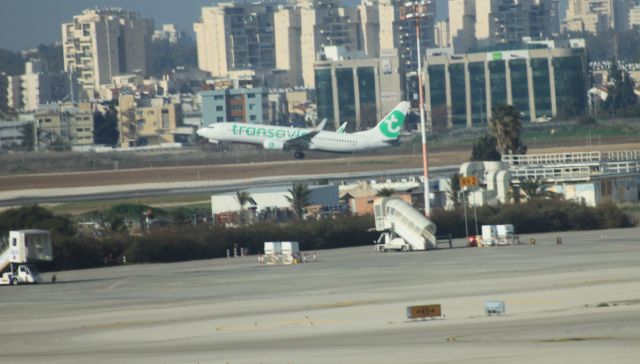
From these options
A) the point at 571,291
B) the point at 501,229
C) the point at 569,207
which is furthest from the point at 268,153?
the point at 571,291

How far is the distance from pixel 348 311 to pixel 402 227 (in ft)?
120

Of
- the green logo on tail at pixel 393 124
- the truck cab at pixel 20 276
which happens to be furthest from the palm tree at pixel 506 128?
the truck cab at pixel 20 276

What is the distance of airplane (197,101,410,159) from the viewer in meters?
156

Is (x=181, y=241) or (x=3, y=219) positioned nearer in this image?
(x=181, y=241)

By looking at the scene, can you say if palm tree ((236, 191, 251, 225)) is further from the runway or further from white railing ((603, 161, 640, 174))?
the runway

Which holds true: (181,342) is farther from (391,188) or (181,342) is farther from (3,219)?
(391,188)

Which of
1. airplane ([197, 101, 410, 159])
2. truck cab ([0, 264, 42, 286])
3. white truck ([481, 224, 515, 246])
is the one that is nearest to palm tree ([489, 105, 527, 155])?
airplane ([197, 101, 410, 159])

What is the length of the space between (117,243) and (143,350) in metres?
48.7

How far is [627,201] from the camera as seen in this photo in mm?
121250

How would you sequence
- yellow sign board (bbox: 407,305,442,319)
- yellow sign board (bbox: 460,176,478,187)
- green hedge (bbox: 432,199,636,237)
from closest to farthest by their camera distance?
yellow sign board (bbox: 407,305,442,319), green hedge (bbox: 432,199,636,237), yellow sign board (bbox: 460,176,478,187)

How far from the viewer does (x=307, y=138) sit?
518 feet

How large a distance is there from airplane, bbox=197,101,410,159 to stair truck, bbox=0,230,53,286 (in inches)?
2984

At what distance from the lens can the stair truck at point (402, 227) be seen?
9075 cm

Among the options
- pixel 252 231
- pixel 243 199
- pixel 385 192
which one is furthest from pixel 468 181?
pixel 252 231
